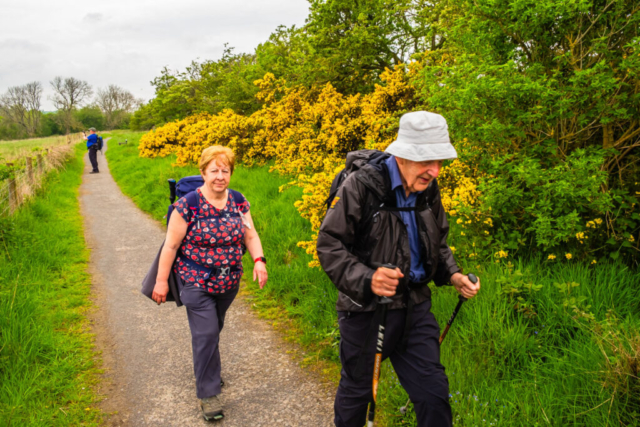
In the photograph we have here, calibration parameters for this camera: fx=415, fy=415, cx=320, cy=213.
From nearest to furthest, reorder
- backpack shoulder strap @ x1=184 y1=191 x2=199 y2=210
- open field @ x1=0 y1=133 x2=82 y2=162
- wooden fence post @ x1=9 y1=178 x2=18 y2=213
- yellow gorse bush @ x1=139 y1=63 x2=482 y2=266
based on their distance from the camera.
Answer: backpack shoulder strap @ x1=184 y1=191 x2=199 y2=210
yellow gorse bush @ x1=139 y1=63 x2=482 y2=266
wooden fence post @ x1=9 y1=178 x2=18 y2=213
open field @ x1=0 y1=133 x2=82 y2=162

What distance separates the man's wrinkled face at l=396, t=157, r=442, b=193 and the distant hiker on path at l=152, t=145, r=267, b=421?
1.51m

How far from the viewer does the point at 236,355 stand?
4.11 meters

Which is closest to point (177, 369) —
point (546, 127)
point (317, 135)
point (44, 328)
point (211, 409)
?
point (211, 409)

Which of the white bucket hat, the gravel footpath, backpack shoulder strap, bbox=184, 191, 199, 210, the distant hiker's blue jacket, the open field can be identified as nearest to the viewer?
the white bucket hat

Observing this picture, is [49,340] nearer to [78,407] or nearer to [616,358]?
[78,407]

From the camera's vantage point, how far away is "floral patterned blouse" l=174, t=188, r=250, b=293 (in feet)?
10.3

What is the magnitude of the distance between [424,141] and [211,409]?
2.52 m

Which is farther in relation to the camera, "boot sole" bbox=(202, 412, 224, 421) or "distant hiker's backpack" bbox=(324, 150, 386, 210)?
"boot sole" bbox=(202, 412, 224, 421)

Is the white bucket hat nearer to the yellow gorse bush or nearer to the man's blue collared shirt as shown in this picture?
the man's blue collared shirt

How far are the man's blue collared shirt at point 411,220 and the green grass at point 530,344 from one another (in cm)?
105

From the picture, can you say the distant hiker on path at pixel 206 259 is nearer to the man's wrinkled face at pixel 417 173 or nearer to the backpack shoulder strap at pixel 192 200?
the backpack shoulder strap at pixel 192 200

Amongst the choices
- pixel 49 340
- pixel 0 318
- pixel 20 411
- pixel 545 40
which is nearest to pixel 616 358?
pixel 545 40

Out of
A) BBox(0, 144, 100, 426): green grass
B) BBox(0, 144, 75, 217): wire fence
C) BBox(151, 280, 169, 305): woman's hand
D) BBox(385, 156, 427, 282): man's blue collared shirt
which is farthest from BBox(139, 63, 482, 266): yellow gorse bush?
BBox(0, 144, 75, 217): wire fence

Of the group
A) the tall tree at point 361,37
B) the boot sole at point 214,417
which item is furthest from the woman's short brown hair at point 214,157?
the tall tree at point 361,37
